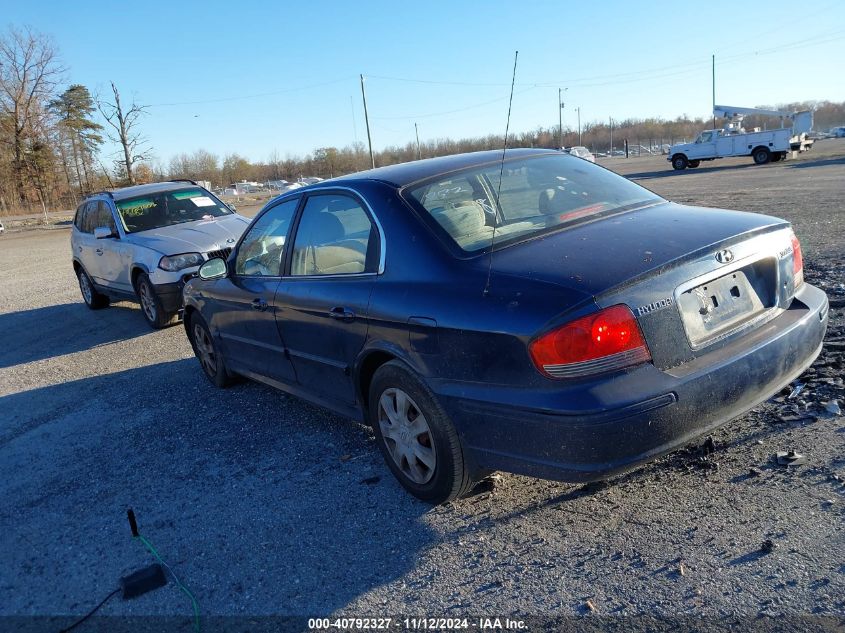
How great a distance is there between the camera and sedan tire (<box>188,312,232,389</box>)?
554 centimetres

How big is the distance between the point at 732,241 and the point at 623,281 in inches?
27.3

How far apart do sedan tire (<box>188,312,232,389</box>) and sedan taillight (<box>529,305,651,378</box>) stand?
3.57 m

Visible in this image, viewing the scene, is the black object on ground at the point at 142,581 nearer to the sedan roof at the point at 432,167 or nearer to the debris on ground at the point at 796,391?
the sedan roof at the point at 432,167

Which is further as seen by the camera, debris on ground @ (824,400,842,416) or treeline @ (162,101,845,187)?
treeline @ (162,101,845,187)

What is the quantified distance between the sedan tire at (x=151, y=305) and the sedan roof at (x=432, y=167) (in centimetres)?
500

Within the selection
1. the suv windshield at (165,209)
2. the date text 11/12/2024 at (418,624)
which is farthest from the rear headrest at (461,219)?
the suv windshield at (165,209)

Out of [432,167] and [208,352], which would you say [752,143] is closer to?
[208,352]

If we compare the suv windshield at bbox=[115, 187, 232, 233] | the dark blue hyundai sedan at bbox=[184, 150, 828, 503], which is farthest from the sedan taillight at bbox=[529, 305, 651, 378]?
the suv windshield at bbox=[115, 187, 232, 233]

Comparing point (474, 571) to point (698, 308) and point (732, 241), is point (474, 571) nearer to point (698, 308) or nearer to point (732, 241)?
point (698, 308)

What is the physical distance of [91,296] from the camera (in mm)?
10773

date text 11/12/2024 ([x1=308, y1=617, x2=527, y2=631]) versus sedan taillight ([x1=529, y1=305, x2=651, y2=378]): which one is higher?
sedan taillight ([x1=529, y1=305, x2=651, y2=378])

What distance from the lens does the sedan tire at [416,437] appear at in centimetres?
307

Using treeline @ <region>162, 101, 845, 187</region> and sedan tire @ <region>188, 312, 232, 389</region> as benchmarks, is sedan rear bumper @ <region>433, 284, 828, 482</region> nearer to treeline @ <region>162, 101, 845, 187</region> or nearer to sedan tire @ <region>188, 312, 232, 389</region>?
sedan tire @ <region>188, 312, 232, 389</region>

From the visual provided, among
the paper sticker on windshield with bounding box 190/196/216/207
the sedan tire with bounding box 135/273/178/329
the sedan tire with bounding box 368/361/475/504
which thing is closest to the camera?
the sedan tire with bounding box 368/361/475/504
